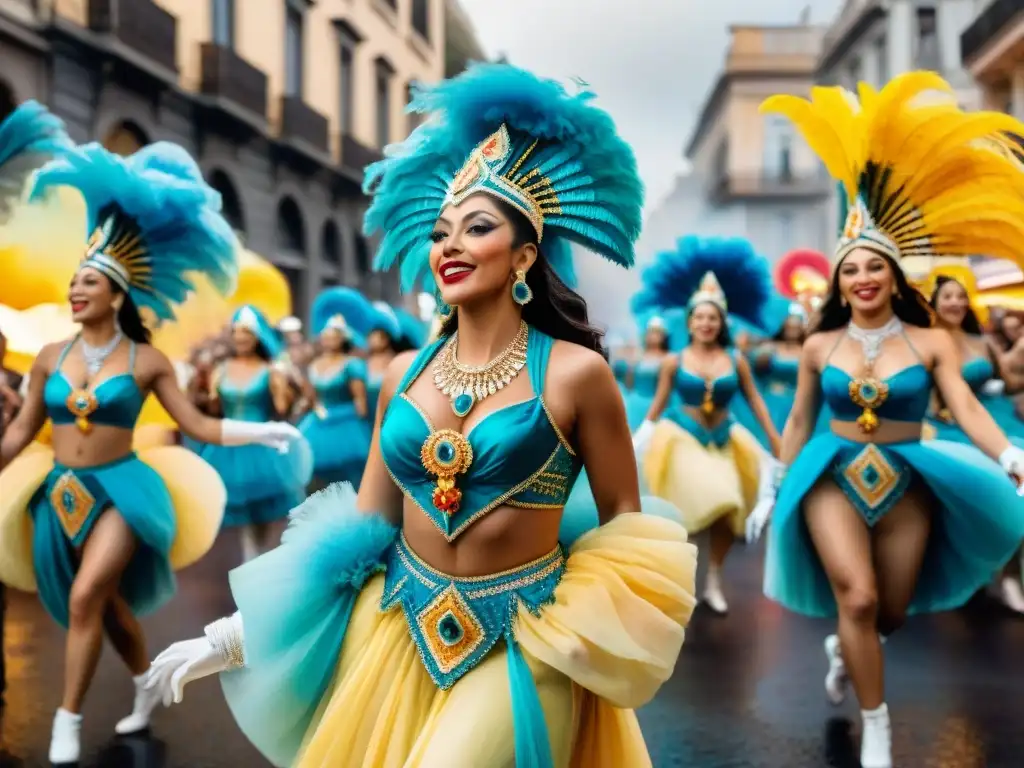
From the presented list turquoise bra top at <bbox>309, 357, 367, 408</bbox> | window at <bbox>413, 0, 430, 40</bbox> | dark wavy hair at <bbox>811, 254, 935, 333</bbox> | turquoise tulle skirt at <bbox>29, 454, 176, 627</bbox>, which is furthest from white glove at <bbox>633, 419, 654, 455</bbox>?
window at <bbox>413, 0, 430, 40</bbox>

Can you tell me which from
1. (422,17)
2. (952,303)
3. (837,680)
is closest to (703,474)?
(952,303)

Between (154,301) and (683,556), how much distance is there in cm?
323

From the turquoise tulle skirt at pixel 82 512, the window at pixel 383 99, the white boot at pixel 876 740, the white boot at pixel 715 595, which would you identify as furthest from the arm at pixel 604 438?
the window at pixel 383 99

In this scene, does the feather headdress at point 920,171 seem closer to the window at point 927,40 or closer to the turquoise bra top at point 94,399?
the turquoise bra top at point 94,399

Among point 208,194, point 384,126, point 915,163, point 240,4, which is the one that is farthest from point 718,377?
point 384,126

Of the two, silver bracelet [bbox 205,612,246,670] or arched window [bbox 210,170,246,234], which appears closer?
silver bracelet [bbox 205,612,246,670]

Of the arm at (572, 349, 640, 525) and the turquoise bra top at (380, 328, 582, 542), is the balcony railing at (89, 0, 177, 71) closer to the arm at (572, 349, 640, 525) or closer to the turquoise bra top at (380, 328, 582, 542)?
the turquoise bra top at (380, 328, 582, 542)

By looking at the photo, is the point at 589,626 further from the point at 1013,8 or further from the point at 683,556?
the point at 1013,8

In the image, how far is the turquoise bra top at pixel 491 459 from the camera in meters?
2.58

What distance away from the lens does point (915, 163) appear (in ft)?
14.7

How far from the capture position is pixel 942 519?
441 cm

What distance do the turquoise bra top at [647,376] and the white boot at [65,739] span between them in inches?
306

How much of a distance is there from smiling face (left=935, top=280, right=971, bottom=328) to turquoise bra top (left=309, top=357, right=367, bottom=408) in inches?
213

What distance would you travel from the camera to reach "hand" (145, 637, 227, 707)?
261cm
